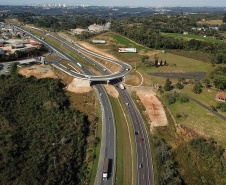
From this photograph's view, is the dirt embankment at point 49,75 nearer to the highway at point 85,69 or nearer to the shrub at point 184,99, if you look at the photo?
the highway at point 85,69

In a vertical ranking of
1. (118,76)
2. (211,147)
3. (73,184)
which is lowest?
(73,184)

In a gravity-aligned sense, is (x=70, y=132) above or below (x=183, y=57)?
below

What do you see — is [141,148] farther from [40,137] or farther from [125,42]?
[125,42]

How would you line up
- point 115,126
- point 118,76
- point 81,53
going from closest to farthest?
1. point 115,126
2. point 118,76
3. point 81,53

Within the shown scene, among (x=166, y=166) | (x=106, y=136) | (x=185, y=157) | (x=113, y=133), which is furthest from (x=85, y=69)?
(x=166, y=166)

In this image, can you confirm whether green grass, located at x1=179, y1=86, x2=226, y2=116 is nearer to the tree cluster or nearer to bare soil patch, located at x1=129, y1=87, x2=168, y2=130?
bare soil patch, located at x1=129, y1=87, x2=168, y2=130

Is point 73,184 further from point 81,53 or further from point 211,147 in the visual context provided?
point 81,53

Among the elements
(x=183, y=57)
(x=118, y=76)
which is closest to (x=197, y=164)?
(x=118, y=76)

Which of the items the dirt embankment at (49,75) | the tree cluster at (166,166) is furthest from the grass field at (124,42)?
the tree cluster at (166,166)
